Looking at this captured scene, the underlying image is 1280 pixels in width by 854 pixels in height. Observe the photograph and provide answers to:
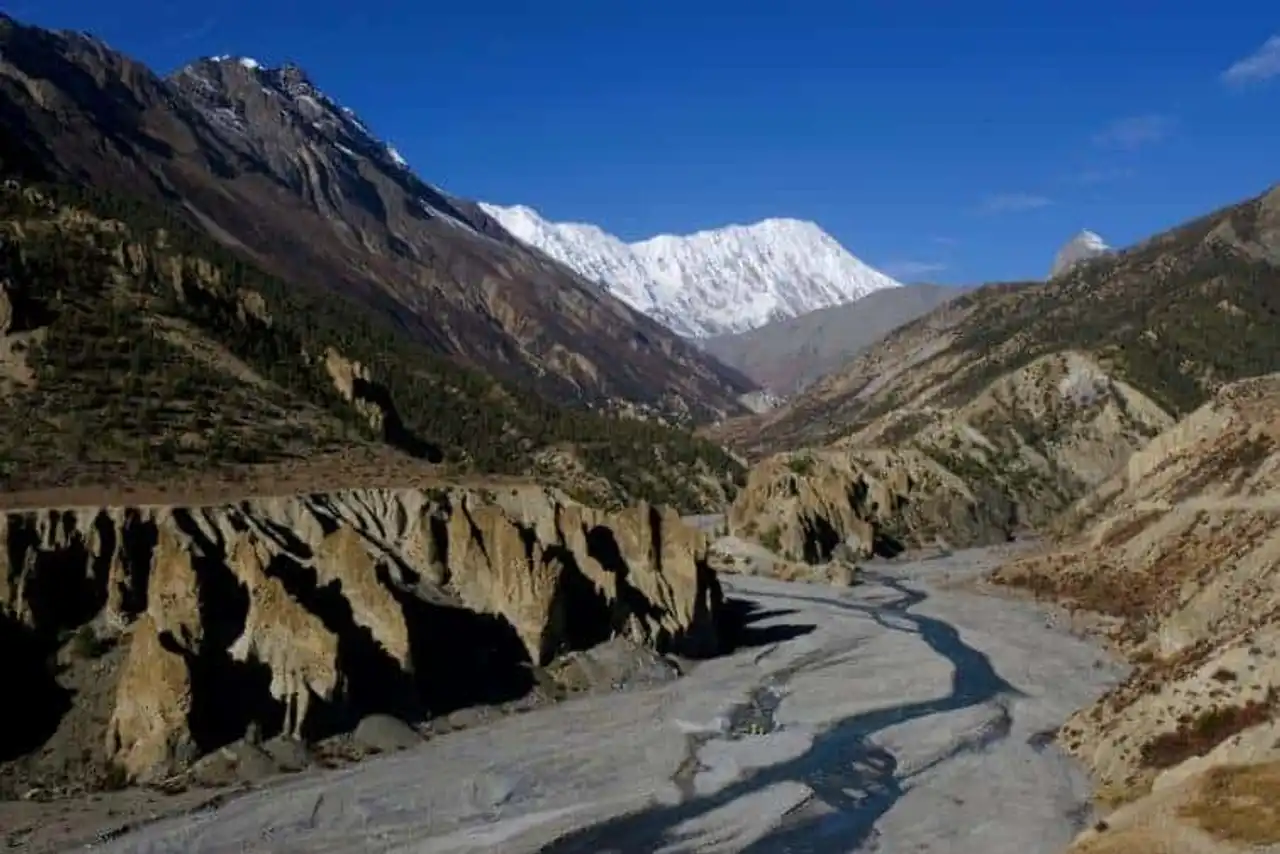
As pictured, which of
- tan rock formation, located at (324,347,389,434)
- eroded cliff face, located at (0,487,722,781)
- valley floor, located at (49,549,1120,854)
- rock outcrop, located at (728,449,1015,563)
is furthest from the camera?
A: rock outcrop, located at (728,449,1015,563)

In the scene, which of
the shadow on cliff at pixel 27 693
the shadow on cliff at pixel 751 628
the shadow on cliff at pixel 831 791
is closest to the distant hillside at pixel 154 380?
the shadow on cliff at pixel 27 693

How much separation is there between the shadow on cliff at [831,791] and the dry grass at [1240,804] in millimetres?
11204

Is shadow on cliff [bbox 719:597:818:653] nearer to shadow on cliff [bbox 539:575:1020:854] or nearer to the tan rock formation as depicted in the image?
shadow on cliff [bbox 539:575:1020:854]

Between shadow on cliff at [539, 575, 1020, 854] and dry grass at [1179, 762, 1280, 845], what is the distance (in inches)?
441

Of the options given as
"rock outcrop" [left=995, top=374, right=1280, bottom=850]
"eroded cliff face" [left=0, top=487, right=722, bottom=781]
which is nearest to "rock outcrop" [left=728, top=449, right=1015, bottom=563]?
"rock outcrop" [left=995, top=374, right=1280, bottom=850]

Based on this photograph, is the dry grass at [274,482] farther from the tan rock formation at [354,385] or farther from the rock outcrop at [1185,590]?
the rock outcrop at [1185,590]

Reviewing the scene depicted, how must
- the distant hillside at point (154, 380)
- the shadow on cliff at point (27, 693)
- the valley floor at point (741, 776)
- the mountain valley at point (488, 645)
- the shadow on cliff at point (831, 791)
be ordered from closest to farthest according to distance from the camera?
1. the shadow on cliff at point (831, 791)
2. the valley floor at point (741, 776)
3. the mountain valley at point (488, 645)
4. the shadow on cliff at point (27, 693)
5. the distant hillside at point (154, 380)

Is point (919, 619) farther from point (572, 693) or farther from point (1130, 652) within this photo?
point (572, 693)

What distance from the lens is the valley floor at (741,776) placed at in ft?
146

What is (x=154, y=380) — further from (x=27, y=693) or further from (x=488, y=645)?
(x=27, y=693)

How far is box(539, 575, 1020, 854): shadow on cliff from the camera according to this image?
44.0 m

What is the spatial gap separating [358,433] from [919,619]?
46226 mm

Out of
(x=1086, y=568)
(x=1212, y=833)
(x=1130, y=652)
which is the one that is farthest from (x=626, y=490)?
(x=1212, y=833)

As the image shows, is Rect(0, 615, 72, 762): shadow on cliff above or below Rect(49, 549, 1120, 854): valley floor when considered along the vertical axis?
above
